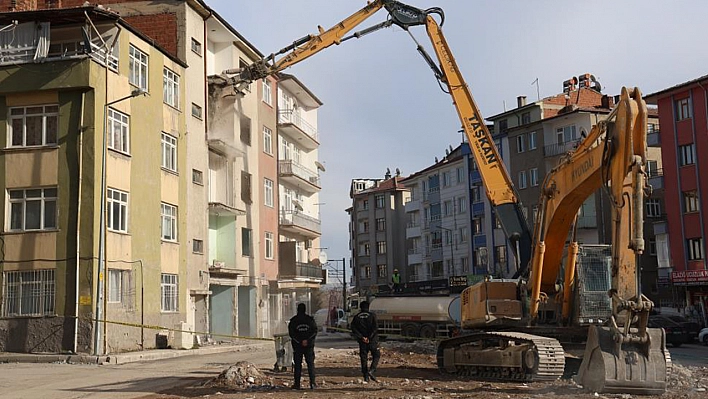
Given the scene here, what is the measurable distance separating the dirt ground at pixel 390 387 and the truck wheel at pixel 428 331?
64.4 feet

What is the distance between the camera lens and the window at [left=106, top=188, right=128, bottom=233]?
30531mm

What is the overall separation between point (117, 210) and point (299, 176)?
23.9m

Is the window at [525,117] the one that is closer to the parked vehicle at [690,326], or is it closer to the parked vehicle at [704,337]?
the parked vehicle at [690,326]

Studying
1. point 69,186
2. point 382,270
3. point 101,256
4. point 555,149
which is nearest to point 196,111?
point 69,186

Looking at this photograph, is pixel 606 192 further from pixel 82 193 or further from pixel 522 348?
pixel 82 193

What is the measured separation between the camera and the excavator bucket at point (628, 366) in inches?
571

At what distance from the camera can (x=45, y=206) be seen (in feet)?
98.1

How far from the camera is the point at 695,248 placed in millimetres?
47781

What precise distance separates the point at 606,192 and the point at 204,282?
86.6 ft

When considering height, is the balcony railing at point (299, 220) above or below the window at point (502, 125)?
below

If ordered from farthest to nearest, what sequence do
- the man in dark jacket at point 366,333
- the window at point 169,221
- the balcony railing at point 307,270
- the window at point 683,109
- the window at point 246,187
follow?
1. the balcony railing at point 307,270
2. the window at point 683,109
3. the window at point 246,187
4. the window at point 169,221
5. the man in dark jacket at point 366,333

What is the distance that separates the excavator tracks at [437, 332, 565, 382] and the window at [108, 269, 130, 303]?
14234 mm

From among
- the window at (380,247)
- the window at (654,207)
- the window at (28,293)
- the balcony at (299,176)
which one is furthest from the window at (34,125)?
the window at (380,247)

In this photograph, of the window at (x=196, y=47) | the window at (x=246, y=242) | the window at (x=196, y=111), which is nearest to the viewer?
the window at (x=196, y=111)
